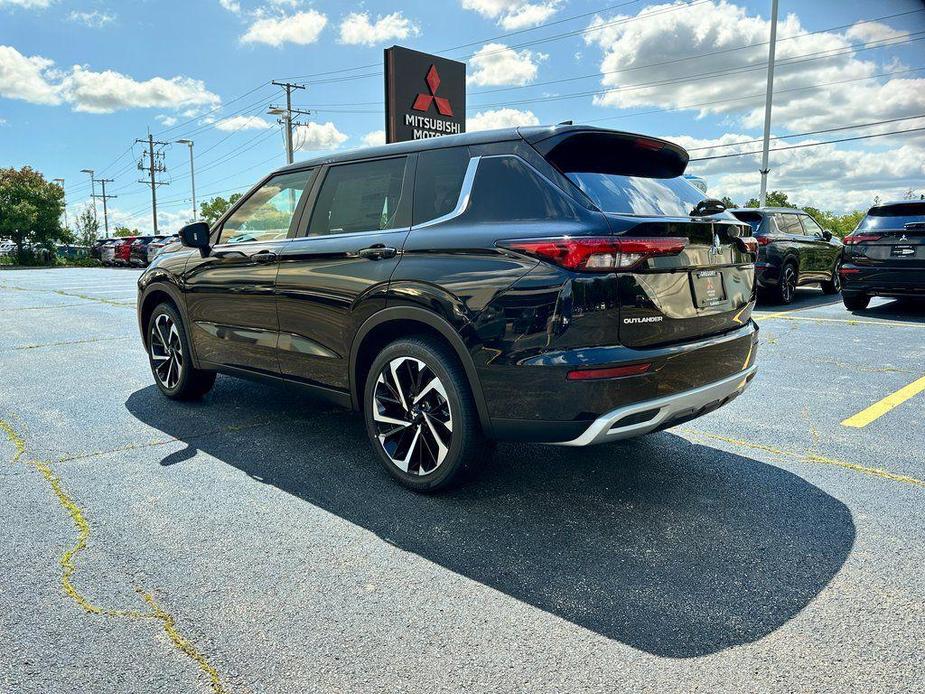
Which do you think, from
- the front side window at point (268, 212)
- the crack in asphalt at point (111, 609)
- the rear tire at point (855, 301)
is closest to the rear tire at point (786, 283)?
the rear tire at point (855, 301)

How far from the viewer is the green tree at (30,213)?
137ft

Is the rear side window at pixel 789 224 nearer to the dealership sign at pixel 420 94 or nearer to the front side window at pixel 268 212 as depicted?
the dealership sign at pixel 420 94

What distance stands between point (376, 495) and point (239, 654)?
1366mm

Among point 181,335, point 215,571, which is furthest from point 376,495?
point 181,335

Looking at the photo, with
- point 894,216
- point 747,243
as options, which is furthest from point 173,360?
point 894,216

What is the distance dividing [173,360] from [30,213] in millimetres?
44648

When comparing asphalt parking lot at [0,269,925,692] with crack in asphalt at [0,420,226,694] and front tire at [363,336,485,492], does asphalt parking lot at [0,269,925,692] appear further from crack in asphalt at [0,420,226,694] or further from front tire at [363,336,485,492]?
front tire at [363,336,485,492]

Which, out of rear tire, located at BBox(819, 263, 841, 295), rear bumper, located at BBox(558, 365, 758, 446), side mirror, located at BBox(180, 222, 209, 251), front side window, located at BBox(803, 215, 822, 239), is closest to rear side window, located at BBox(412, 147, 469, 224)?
rear bumper, located at BBox(558, 365, 758, 446)

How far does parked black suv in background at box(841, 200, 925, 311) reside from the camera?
9.76 meters

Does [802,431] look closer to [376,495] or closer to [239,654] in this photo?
[376,495]

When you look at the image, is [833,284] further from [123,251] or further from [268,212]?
[123,251]

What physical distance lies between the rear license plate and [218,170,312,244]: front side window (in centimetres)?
242

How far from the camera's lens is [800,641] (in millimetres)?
2270

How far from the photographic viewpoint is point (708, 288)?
3334 millimetres
